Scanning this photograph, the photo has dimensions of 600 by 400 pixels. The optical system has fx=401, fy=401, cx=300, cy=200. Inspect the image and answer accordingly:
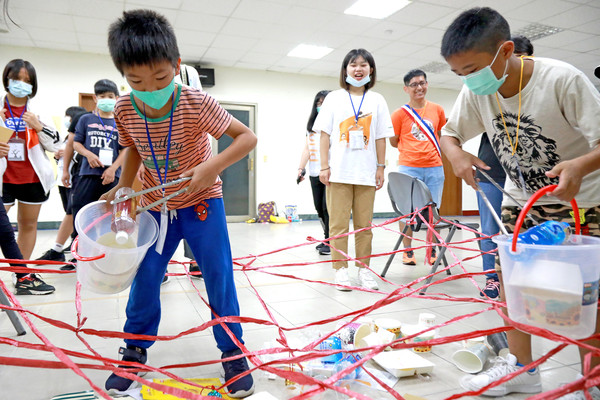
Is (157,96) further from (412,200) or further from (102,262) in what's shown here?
(412,200)

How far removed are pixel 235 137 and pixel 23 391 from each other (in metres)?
1.04

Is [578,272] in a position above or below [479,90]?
below

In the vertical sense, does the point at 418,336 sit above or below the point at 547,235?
below

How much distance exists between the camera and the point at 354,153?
252 centimetres

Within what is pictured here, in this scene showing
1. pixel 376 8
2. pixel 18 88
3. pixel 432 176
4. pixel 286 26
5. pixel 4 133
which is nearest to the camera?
pixel 4 133

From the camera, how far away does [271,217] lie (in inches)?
293

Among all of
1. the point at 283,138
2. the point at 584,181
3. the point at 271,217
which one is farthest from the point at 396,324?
the point at 283,138

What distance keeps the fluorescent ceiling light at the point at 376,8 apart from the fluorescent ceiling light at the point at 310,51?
134cm

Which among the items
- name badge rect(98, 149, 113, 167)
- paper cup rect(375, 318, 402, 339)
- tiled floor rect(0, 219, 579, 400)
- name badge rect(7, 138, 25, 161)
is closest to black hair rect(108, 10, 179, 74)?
tiled floor rect(0, 219, 579, 400)

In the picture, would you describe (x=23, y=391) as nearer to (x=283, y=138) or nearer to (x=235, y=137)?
(x=235, y=137)

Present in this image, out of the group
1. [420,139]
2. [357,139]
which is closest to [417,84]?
[420,139]

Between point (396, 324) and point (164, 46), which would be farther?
point (396, 324)

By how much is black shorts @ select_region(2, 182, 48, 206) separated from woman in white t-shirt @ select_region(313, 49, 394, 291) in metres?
1.77

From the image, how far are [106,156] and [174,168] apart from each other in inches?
70.7
